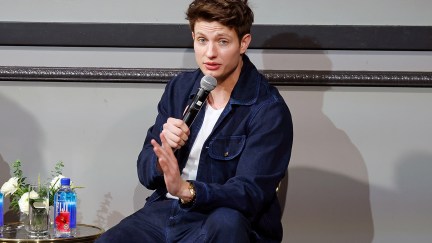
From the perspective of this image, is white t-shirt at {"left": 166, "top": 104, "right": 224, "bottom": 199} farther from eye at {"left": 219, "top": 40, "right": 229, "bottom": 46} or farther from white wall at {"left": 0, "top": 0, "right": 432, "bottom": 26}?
white wall at {"left": 0, "top": 0, "right": 432, "bottom": 26}

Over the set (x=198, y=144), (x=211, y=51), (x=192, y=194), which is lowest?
(x=192, y=194)

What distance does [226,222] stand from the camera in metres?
2.19

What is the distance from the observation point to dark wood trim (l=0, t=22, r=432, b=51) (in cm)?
311

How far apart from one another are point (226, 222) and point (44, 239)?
0.78m

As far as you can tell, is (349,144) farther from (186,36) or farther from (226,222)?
(226,222)

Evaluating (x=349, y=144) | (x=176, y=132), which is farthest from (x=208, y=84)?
(x=349, y=144)

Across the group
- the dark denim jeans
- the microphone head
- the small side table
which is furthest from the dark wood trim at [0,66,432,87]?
the microphone head

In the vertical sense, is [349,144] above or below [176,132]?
below

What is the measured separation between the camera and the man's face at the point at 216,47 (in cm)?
243

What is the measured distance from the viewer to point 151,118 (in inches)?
128

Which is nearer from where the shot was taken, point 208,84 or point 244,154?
point 208,84

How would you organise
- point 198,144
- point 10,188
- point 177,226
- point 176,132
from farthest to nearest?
point 10,188 < point 198,144 < point 177,226 < point 176,132

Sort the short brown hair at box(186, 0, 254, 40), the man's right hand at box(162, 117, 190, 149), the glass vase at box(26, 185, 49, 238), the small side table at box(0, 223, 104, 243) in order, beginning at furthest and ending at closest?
the glass vase at box(26, 185, 49, 238) → the small side table at box(0, 223, 104, 243) → the short brown hair at box(186, 0, 254, 40) → the man's right hand at box(162, 117, 190, 149)

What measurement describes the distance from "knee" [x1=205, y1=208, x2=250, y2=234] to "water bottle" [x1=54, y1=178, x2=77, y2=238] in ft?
2.36
